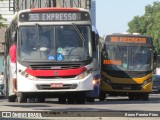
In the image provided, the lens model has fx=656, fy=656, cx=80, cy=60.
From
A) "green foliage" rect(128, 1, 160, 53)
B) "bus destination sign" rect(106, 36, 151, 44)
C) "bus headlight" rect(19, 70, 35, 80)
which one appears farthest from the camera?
"green foliage" rect(128, 1, 160, 53)

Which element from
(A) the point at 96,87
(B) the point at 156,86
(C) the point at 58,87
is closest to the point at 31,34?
(C) the point at 58,87

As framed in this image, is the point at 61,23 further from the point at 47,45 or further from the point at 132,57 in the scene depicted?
the point at 132,57

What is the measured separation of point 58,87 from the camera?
2316cm

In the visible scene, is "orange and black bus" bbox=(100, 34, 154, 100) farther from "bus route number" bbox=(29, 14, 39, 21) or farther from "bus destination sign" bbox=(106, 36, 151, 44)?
"bus route number" bbox=(29, 14, 39, 21)

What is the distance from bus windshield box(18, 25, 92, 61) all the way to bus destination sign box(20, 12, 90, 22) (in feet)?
1.11

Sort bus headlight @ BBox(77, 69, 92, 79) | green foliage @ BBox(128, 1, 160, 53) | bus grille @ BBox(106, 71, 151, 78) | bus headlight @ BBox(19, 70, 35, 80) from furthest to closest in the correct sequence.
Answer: green foliage @ BBox(128, 1, 160, 53) → bus grille @ BBox(106, 71, 151, 78) → bus headlight @ BBox(77, 69, 92, 79) → bus headlight @ BBox(19, 70, 35, 80)

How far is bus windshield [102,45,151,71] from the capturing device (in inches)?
1217

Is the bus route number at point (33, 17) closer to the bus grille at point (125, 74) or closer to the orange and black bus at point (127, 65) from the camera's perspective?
the orange and black bus at point (127, 65)

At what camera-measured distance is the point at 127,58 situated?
102ft

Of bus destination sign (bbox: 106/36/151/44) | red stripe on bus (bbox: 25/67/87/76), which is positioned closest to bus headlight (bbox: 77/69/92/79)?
red stripe on bus (bbox: 25/67/87/76)

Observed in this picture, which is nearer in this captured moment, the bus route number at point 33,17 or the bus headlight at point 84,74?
the bus headlight at point 84,74

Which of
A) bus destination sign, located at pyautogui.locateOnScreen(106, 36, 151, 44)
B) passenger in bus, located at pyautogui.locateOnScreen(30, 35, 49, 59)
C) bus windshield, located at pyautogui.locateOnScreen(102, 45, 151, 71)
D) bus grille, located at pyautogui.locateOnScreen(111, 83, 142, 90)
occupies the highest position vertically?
passenger in bus, located at pyautogui.locateOnScreen(30, 35, 49, 59)

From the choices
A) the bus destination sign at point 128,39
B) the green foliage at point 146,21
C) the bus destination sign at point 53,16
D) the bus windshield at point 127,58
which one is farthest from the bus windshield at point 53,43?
the green foliage at point 146,21

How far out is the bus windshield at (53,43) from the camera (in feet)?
76.4
